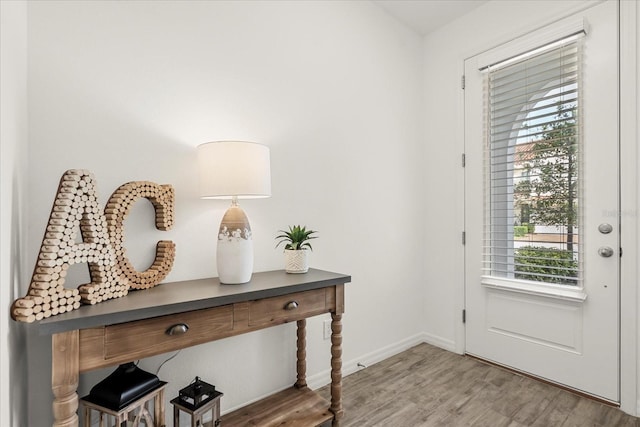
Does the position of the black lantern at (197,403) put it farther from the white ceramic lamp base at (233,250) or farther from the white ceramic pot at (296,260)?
the white ceramic pot at (296,260)

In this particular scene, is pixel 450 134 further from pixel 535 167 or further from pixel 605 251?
pixel 605 251

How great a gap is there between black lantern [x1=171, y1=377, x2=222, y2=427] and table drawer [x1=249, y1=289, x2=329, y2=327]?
0.35 m

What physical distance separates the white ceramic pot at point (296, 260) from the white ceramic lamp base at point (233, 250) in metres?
0.30

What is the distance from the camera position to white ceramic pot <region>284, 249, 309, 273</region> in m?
1.78

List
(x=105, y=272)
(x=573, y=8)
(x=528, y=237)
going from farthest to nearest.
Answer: (x=528, y=237), (x=573, y=8), (x=105, y=272)

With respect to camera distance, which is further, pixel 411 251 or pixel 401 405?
pixel 411 251

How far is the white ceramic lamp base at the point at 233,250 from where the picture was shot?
1.49m

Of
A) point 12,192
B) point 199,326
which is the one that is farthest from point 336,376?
point 12,192

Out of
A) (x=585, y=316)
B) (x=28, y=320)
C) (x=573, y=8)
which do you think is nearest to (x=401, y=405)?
(x=585, y=316)

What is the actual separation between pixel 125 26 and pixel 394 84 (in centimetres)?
193

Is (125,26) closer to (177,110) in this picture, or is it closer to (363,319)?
(177,110)

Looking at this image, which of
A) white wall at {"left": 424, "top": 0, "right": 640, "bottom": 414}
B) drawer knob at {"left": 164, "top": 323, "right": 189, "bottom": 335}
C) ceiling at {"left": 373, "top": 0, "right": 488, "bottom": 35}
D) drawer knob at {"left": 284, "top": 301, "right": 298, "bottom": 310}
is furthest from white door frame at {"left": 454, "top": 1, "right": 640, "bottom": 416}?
drawer knob at {"left": 164, "top": 323, "right": 189, "bottom": 335}

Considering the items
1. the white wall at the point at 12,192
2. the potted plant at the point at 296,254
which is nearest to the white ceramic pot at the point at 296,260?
the potted plant at the point at 296,254

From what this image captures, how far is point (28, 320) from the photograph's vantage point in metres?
0.96
